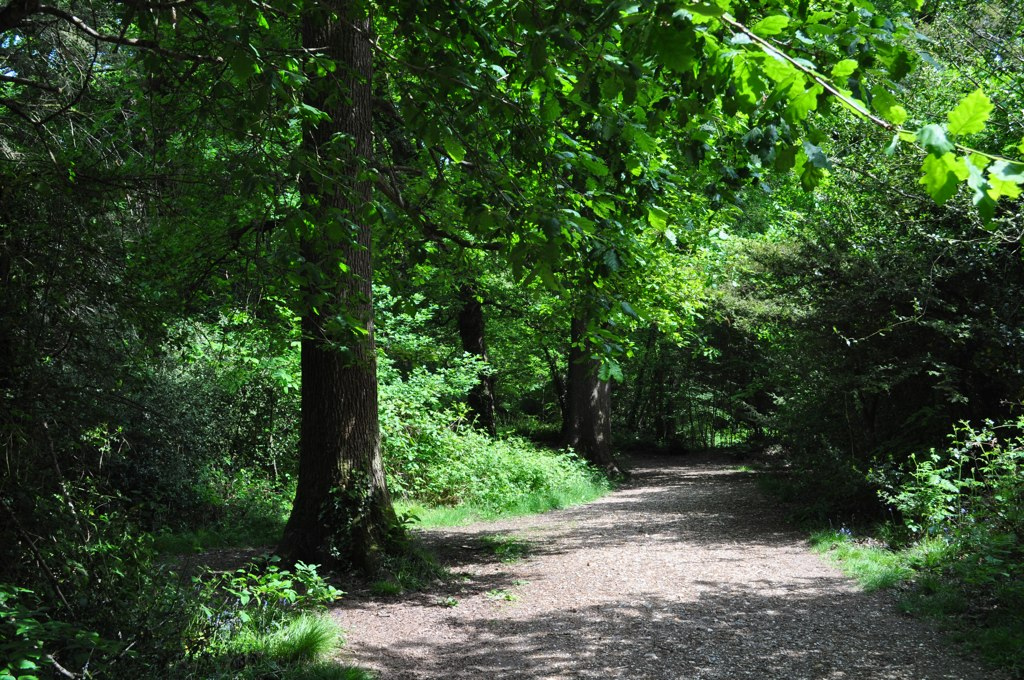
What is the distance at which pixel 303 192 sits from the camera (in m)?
5.28

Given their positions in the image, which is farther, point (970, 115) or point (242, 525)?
point (242, 525)

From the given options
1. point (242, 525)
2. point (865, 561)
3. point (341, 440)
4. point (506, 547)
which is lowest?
point (865, 561)

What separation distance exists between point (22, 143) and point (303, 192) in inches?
109

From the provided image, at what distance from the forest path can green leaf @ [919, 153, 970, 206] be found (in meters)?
4.17

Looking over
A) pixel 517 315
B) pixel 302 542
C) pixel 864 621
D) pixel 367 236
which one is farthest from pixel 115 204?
pixel 517 315

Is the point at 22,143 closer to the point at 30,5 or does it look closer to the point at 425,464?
the point at 30,5

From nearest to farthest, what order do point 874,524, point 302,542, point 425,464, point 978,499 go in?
point 978,499
point 302,542
point 874,524
point 425,464

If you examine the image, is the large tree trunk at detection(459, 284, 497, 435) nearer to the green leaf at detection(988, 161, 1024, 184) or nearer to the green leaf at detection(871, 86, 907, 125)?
the green leaf at detection(871, 86, 907, 125)

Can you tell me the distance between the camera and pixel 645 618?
264 inches

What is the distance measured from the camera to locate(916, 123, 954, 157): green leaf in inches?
77.2

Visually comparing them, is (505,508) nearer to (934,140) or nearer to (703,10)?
(703,10)

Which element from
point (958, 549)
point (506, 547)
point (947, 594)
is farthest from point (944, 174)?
point (506, 547)

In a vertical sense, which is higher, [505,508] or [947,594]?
[505,508]

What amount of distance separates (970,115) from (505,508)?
469 inches
